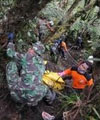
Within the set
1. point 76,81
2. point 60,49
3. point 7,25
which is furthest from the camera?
point 60,49

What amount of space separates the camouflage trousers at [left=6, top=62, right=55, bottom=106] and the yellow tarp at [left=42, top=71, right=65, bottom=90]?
0.47 m

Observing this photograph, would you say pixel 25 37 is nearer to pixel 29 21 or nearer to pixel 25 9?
pixel 29 21

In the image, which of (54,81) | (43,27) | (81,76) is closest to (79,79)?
(81,76)

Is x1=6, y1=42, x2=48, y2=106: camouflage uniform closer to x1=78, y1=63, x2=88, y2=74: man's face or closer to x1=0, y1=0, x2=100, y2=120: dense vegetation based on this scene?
x1=0, y1=0, x2=100, y2=120: dense vegetation

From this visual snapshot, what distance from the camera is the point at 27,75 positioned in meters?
6.42

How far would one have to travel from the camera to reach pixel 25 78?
6434mm

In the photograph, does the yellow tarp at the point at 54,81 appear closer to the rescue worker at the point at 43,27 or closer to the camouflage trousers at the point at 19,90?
the camouflage trousers at the point at 19,90

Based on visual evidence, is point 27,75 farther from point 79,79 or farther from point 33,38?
point 33,38

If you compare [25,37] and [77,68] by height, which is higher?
[25,37]

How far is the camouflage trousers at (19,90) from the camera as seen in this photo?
650 centimetres

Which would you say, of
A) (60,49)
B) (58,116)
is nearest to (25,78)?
(58,116)

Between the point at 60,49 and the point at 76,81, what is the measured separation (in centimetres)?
535

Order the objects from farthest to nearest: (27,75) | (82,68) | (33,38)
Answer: (33,38)
(82,68)
(27,75)

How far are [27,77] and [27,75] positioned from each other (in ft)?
0.13
